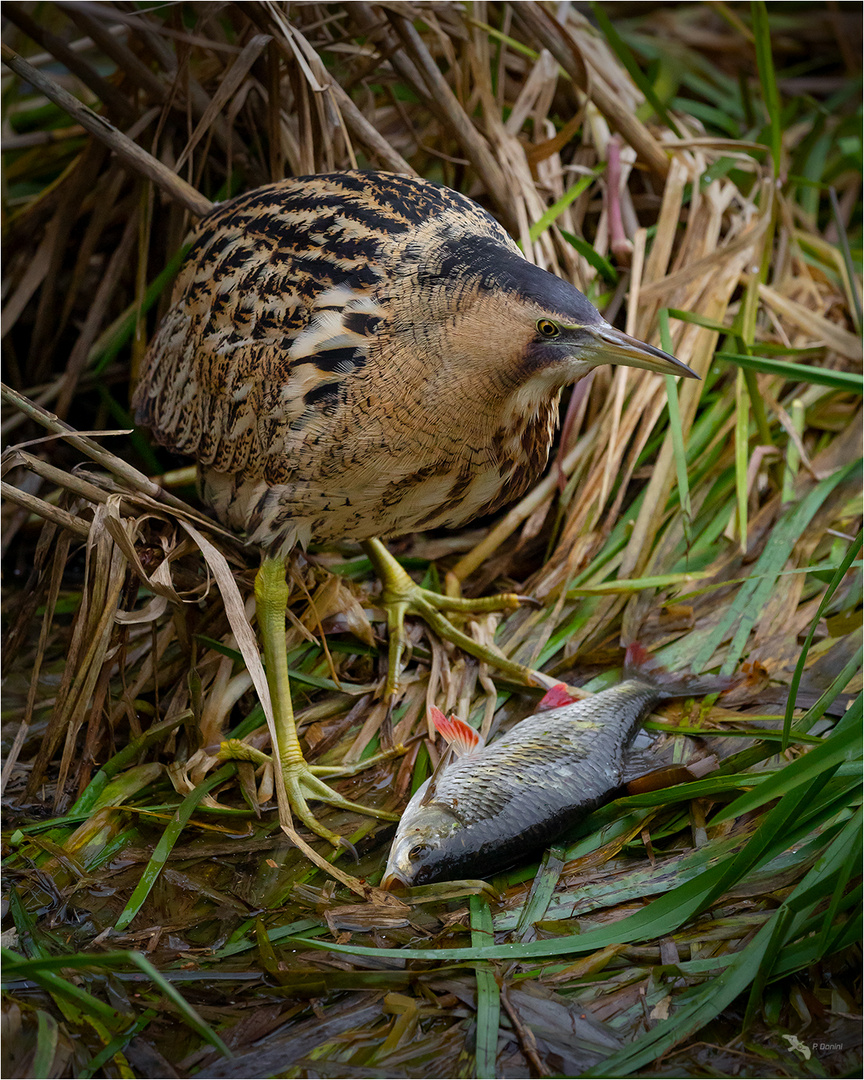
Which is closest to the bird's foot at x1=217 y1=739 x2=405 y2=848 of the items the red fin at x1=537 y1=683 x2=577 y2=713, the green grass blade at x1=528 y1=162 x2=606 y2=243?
the red fin at x1=537 y1=683 x2=577 y2=713

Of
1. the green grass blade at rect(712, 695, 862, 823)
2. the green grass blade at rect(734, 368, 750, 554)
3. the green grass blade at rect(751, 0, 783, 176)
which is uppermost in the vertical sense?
the green grass blade at rect(751, 0, 783, 176)

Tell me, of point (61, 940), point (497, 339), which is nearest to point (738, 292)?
point (497, 339)

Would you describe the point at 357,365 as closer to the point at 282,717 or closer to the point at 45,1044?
the point at 282,717

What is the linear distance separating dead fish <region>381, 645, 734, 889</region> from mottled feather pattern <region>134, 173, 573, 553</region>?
60 cm

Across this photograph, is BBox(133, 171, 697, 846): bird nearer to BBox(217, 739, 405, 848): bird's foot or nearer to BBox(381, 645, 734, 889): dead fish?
BBox(217, 739, 405, 848): bird's foot

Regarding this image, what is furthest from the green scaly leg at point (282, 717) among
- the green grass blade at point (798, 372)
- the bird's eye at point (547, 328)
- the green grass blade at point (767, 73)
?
the green grass blade at point (767, 73)

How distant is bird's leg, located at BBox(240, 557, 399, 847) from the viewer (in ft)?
8.81

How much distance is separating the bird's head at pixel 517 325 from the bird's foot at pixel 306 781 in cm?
109

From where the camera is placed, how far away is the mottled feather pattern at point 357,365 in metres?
2.42

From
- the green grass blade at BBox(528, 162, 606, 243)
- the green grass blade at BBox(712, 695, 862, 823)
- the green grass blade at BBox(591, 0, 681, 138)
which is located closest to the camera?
the green grass blade at BBox(712, 695, 862, 823)

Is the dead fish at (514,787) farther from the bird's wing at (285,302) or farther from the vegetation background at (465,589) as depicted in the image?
the bird's wing at (285,302)

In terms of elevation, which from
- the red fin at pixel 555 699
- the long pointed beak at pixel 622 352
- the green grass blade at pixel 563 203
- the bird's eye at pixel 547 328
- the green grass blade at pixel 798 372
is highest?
the green grass blade at pixel 563 203

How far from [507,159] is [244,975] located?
2.78 meters

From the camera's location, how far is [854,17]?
195 inches
